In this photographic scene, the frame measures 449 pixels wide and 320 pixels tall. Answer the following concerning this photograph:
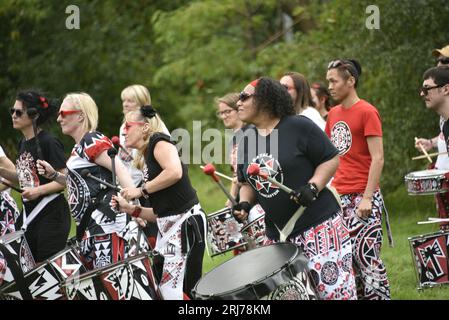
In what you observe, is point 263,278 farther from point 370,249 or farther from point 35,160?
point 35,160

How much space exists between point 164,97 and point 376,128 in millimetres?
13499

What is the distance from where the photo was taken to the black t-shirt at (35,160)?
23.5 feet

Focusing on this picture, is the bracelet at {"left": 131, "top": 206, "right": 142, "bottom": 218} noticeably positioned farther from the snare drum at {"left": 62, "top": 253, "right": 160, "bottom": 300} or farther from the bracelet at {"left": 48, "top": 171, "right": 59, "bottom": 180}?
the bracelet at {"left": 48, "top": 171, "right": 59, "bottom": 180}

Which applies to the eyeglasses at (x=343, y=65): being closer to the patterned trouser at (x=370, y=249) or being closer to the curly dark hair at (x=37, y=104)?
the patterned trouser at (x=370, y=249)

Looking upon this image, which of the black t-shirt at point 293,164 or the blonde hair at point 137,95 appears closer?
the black t-shirt at point 293,164

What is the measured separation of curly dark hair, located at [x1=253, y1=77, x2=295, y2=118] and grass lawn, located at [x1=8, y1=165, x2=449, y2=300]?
250 cm

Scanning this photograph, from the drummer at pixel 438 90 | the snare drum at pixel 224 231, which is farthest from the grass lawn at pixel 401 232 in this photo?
the drummer at pixel 438 90

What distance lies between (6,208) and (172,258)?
81.7 inches

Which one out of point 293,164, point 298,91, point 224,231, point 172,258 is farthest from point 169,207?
point 224,231

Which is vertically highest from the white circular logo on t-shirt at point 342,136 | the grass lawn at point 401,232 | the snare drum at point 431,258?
the white circular logo on t-shirt at point 342,136

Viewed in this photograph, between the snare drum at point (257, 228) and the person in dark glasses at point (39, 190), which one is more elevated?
the person in dark glasses at point (39, 190)

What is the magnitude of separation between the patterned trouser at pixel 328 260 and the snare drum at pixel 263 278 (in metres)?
0.13

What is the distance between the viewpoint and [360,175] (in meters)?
6.94

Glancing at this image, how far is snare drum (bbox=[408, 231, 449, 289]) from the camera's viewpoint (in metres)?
7.58
